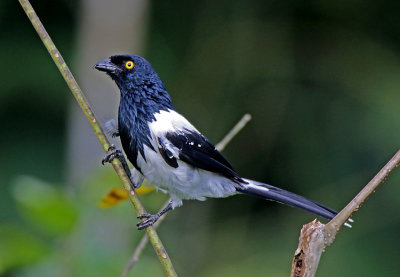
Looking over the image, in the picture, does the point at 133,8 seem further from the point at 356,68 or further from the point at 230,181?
the point at 230,181

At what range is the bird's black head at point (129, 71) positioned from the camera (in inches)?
103

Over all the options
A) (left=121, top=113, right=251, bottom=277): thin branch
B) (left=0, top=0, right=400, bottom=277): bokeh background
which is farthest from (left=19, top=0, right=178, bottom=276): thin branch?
A: (left=0, top=0, right=400, bottom=277): bokeh background

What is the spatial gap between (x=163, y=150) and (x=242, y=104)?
133 inches

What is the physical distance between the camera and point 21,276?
2516mm

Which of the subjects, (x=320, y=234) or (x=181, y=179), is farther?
(x=181, y=179)

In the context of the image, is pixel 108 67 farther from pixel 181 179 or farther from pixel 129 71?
pixel 181 179

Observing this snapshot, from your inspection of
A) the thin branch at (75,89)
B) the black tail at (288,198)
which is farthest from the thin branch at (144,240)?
the black tail at (288,198)

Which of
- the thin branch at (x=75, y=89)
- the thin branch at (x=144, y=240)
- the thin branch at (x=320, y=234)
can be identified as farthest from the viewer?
the thin branch at (x=144, y=240)

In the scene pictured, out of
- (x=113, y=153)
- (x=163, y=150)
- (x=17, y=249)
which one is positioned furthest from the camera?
(x=163, y=150)

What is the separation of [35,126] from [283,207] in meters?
2.55

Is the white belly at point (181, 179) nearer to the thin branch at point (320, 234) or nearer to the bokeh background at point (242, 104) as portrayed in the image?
the thin branch at point (320, 234)

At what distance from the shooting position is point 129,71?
2.63 m

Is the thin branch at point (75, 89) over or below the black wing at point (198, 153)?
below

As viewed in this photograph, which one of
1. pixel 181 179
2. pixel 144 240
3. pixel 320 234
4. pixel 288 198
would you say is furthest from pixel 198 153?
pixel 320 234
